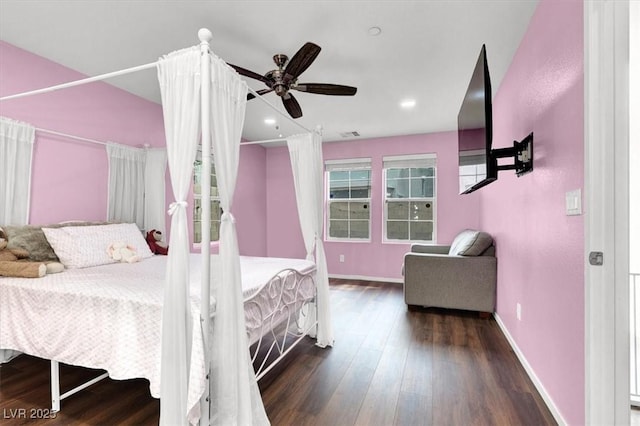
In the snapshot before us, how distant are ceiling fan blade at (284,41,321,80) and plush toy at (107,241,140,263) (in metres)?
2.09

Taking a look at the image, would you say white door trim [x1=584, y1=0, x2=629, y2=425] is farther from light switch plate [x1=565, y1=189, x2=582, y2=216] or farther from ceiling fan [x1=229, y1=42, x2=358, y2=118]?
ceiling fan [x1=229, y1=42, x2=358, y2=118]

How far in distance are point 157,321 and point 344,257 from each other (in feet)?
14.4

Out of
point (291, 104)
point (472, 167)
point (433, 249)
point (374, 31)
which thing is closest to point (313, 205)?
point (291, 104)

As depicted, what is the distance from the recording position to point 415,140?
5.32m

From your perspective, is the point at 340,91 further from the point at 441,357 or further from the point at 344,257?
the point at 344,257

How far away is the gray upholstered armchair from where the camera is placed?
3.52 m

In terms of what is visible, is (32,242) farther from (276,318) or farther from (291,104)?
(291,104)

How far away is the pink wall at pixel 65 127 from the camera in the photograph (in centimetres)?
265

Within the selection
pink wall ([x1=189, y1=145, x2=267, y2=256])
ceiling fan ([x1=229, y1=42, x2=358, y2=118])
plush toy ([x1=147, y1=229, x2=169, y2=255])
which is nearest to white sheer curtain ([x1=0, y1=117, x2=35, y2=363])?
plush toy ([x1=147, y1=229, x2=169, y2=255])

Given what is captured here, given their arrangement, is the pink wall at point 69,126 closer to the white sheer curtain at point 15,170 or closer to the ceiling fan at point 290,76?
the white sheer curtain at point 15,170

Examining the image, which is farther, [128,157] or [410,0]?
[128,157]

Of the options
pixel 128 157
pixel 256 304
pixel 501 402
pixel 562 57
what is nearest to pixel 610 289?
pixel 501 402

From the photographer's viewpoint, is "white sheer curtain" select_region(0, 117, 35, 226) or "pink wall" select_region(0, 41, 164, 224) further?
"pink wall" select_region(0, 41, 164, 224)

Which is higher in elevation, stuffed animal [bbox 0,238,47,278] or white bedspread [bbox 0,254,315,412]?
stuffed animal [bbox 0,238,47,278]
